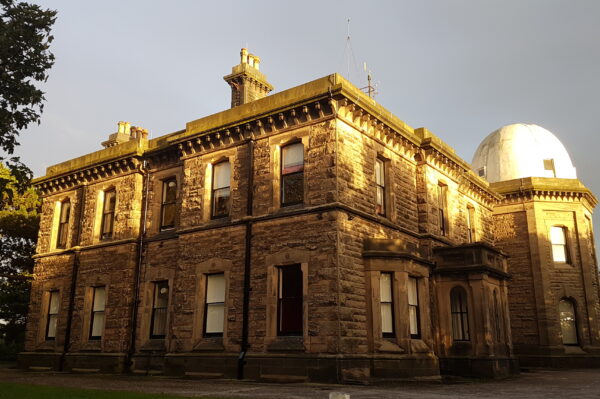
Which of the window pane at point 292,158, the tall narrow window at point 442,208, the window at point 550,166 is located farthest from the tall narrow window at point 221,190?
the window at point 550,166

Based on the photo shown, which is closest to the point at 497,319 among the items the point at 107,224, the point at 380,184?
the point at 380,184

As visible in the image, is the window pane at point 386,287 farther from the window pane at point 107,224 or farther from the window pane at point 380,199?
the window pane at point 107,224

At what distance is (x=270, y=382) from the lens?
1546 centimetres

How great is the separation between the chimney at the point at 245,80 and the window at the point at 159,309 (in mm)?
8224

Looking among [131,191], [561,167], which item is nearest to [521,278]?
[561,167]

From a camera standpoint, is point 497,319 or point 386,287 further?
point 497,319

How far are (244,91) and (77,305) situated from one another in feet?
37.2

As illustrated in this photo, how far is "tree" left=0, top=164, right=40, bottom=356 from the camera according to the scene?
102 ft

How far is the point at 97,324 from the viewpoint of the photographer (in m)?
22.1

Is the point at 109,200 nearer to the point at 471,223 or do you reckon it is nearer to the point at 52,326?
the point at 52,326

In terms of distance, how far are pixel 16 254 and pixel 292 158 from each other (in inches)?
944

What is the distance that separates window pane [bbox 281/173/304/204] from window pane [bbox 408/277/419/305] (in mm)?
4802

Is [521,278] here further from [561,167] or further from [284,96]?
[284,96]

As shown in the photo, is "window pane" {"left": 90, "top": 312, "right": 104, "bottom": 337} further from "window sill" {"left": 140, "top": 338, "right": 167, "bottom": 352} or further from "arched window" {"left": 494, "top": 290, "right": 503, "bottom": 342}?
"arched window" {"left": 494, "top": 290, "right": 503, "bottom": 342}
